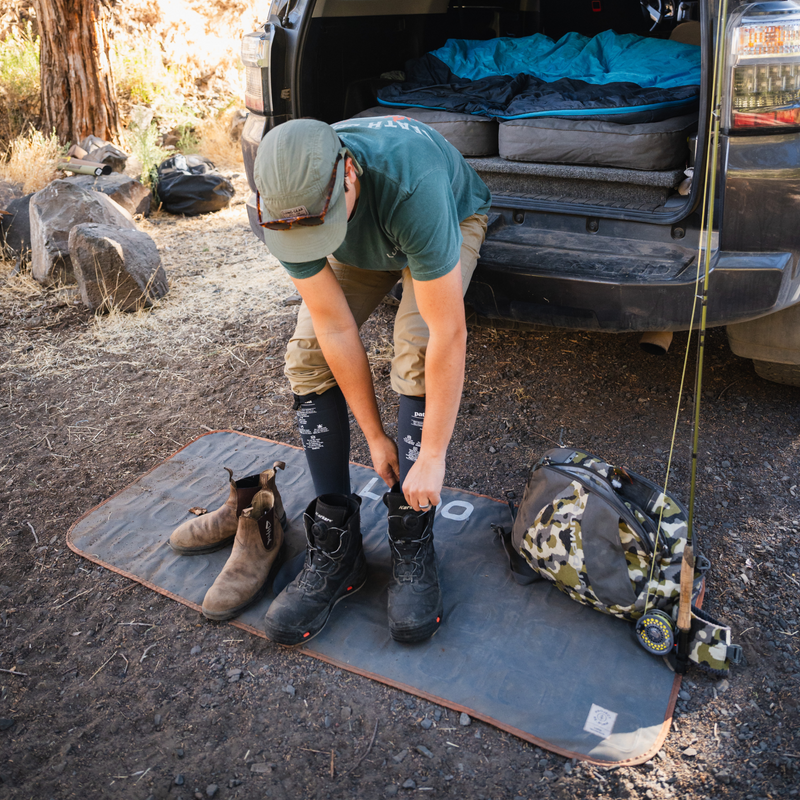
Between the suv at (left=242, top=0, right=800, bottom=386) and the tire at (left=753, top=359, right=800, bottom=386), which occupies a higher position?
the suv at (left=242, top=0, right=800, bottom=386)

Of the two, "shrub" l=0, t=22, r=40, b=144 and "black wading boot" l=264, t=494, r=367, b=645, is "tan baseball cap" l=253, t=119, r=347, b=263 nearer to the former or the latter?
"black wading boot" l=264, t=494, r=367, b=645

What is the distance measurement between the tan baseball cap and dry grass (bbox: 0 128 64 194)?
511 cm

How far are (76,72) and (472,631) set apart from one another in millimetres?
6252

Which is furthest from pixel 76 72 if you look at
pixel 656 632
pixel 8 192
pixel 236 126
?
pixel 656 632

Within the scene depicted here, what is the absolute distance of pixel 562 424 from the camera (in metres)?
2.82

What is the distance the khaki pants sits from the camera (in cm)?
194

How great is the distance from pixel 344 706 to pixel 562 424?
150 cm

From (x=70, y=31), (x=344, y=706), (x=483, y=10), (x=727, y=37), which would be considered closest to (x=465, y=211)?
(x=727, y=37)

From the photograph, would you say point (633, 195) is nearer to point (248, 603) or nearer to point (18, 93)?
point (248, 603)

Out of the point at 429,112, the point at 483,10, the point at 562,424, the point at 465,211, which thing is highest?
the point at 483,10

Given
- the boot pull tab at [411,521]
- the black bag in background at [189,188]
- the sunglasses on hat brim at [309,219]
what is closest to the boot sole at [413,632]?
the boot pull tab at [411,521]

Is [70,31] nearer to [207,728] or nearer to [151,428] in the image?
[151,428]

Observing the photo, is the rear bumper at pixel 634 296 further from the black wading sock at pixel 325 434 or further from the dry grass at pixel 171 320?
the dry grass at pixel 171 320

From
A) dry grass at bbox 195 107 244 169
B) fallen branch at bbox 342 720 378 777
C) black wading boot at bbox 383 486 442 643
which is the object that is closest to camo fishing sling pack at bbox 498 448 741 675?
black wading boot at bbox 383 486 442 643
